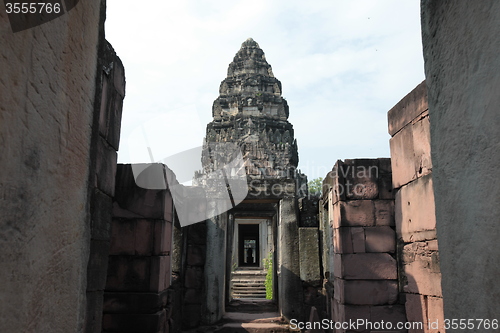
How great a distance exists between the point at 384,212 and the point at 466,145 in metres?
3.72

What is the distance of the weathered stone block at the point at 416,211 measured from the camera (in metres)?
3.84

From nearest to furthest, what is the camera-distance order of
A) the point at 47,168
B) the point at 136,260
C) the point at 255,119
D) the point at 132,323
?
1. the point at 47,168
2. the point at 132,323
3. the point at 136,260
4. the point at 255,119

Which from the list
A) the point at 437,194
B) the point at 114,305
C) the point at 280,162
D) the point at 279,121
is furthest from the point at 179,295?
the point at 279,121

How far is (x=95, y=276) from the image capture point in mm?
2441

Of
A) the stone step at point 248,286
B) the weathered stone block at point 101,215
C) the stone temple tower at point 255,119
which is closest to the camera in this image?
the weathered stone block at point 101,215

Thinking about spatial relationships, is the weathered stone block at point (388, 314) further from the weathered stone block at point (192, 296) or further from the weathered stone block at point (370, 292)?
the weathered stone block at point (192, 296)

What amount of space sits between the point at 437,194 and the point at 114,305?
158 inches

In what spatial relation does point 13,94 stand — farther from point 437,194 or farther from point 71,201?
point 437,194

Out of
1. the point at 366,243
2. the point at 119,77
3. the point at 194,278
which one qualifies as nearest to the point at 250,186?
the point at 194,278

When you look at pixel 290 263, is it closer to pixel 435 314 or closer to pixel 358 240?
pixel 358 240

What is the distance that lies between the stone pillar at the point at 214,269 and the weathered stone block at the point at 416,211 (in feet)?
12.1

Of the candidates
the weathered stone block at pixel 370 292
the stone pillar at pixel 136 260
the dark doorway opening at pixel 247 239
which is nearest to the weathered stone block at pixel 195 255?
the stone pillar at pixel 136 260

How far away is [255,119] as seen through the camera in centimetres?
2725

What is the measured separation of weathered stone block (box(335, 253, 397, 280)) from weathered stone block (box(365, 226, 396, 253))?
7 cm
